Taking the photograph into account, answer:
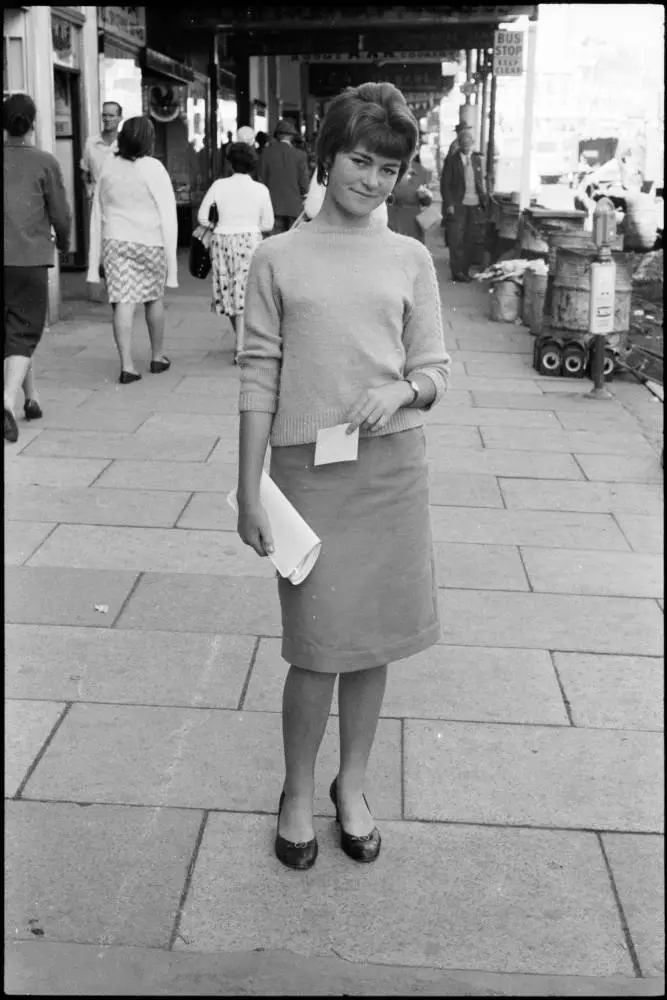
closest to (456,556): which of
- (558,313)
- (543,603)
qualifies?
(543,603)

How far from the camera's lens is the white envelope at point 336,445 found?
268 cm

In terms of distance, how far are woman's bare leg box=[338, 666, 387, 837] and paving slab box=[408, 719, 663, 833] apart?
23 centimetres

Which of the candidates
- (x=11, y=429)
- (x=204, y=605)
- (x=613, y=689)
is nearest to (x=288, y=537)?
(x=613, y=689)

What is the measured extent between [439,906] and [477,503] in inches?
135

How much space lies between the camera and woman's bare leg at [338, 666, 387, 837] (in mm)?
2941

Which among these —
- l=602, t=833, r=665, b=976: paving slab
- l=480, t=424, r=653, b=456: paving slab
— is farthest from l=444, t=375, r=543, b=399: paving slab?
l=602, t=833, r=665, b=976: paving slab

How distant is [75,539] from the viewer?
539cm

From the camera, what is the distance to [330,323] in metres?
2.67

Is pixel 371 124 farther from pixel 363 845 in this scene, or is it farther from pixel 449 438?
pixel 449 438

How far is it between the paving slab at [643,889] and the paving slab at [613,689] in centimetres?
66

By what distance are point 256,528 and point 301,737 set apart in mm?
524

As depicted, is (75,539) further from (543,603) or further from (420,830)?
(420,830)

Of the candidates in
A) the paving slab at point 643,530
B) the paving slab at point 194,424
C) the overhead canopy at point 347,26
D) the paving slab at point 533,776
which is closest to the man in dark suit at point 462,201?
the overhead canopy at point 347,26

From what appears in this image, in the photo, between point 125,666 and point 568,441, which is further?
point 568,441
